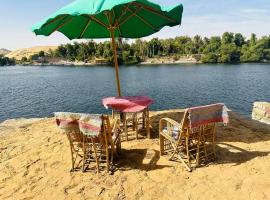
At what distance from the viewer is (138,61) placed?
115938 millimetres

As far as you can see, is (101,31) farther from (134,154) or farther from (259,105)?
(259,105)

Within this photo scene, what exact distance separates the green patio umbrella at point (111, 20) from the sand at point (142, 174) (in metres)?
2.64

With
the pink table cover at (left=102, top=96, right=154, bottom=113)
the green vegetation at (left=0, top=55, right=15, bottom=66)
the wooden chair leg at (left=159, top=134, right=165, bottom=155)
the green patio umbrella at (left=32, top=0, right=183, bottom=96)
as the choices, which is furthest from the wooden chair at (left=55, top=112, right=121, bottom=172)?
the green vegetation at (left=0, top=55, right=15, bottom=66)

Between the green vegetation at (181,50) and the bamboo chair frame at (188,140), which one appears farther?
the green vegetation at (181,50)

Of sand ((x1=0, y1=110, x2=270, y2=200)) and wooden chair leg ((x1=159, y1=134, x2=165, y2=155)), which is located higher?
wooden chair leg ((x1=159, y1=134, x2=165, y2=155))

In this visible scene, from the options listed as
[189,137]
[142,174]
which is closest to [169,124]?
[189,137]

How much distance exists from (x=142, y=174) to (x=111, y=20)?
4.13m

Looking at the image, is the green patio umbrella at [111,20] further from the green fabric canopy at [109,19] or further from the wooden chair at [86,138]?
the wooden chair at [86,138]

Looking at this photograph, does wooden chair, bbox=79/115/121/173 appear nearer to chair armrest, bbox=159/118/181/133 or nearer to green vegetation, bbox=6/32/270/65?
chair armrest, bbox=159/118/181/133

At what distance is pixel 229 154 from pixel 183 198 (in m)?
2.05

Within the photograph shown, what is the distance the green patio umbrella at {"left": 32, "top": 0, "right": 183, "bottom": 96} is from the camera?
203 inches

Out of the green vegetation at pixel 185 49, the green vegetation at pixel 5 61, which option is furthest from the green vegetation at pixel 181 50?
A: the green vegetation at pixel 5 61

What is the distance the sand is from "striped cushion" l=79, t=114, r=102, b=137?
39.8 inches

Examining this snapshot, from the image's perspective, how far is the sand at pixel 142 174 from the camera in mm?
4383
